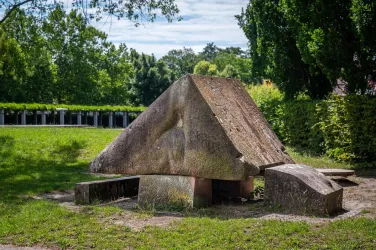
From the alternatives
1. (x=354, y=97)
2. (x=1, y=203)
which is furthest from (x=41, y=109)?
(x=1, y=203)

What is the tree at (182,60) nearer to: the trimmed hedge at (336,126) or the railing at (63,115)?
the railing at (63,115)

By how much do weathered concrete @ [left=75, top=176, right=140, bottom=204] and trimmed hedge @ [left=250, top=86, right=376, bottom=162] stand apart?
8516 mm

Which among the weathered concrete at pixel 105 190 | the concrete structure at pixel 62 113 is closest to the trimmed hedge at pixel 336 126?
the weathered concrete at pixel 105 190

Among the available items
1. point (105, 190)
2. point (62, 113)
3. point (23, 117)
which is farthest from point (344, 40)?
point (62, 113)

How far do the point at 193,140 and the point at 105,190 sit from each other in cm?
225

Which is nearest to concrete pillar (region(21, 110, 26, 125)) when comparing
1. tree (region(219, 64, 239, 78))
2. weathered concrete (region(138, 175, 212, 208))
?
weathered concrete (region(138, 175, 212, 208))

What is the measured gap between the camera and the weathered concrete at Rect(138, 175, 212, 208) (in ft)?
31.6

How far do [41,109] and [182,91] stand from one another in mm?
31486

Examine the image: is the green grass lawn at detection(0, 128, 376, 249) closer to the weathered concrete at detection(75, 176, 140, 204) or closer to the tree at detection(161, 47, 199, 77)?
the weathered concrete at detection(75, 176, 140, 204)

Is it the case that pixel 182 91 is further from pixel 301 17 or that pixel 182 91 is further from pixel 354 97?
pixel 301 17

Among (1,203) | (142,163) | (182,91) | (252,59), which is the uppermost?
(252,59)

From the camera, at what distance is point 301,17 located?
20.2 m

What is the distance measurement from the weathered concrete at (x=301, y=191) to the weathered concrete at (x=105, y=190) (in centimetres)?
301

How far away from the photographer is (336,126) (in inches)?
740
